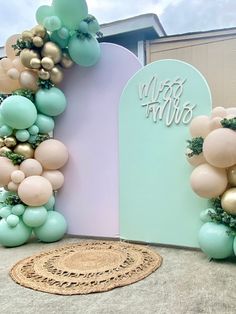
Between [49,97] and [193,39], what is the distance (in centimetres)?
198

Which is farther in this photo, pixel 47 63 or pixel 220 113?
pixel 47 63

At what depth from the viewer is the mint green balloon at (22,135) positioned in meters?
3.28

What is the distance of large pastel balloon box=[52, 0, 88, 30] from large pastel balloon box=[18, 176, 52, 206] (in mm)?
1649

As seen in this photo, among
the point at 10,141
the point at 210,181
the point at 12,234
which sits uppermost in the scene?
the point at 10,141

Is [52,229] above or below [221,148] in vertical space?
below

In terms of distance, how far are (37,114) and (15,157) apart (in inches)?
20.9

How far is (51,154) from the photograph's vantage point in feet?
11.0

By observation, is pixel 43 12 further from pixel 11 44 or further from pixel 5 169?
pixel 5 169

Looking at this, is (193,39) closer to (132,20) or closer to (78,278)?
(132,20)

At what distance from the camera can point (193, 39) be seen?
394cm

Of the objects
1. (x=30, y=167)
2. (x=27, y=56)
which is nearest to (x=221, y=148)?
(x=30, y=167)

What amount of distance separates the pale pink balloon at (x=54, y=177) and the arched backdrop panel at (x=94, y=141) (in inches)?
4.9

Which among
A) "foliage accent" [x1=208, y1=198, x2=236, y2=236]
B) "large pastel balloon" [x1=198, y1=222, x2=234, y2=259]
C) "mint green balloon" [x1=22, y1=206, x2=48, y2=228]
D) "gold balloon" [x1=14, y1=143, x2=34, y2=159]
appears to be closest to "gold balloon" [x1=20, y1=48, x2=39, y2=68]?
"gold balloon" [x1=14, y1=143, x2=34, y2=159]

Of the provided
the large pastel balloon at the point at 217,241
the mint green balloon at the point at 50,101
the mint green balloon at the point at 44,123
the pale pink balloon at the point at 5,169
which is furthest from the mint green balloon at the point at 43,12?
the large pastel balloon at the point at 217,241
